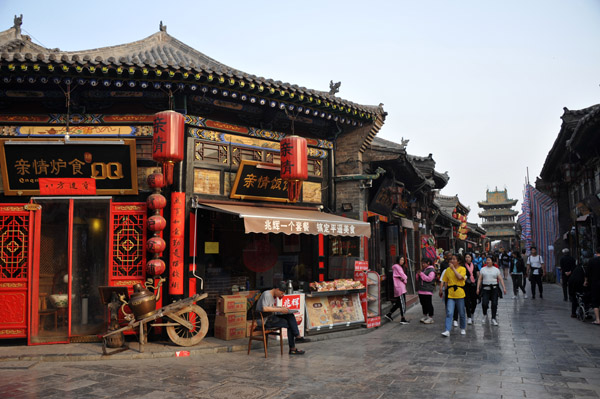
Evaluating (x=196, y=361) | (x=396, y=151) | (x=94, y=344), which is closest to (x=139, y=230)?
(x=94, y=344)

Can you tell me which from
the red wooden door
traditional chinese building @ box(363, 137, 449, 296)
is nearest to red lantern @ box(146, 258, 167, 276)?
the red wooden door

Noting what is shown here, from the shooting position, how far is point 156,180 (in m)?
8.36

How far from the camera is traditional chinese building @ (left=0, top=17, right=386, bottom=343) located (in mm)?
8219

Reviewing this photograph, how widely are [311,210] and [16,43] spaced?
7834 millimetres

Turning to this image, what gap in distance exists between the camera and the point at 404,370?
6.28 meters

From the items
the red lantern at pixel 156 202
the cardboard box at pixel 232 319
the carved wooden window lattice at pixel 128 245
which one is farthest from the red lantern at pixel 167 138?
the cardboard box at pixel 232 319

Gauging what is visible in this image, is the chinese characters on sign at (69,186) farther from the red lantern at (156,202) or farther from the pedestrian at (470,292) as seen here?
the pedestrian at (470,292)

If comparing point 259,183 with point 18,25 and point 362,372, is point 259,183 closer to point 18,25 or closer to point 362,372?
point 362,372

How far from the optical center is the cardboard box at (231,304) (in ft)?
28.2

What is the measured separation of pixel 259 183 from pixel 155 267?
3.01 meters

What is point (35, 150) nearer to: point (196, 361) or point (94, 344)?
point (94, 344)

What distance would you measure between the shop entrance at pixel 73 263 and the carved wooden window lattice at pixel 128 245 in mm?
208

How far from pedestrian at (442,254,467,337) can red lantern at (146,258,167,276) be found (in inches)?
225

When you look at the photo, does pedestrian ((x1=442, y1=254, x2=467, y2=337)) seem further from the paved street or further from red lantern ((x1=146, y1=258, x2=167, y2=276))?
red lantern ((x1=146, y1=258, x2=167, y2=276))
